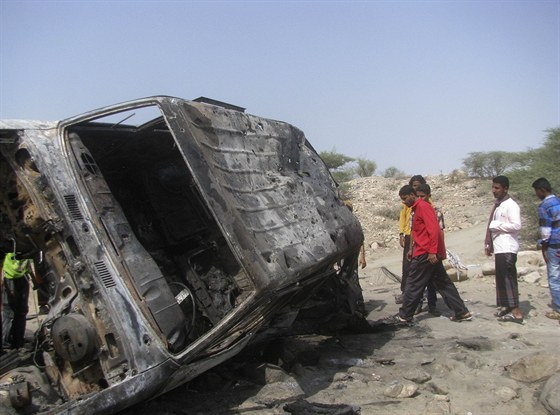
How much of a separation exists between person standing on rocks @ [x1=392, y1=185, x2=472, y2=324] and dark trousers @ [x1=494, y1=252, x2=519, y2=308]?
0.42 metres

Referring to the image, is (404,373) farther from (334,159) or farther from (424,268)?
(334,159)

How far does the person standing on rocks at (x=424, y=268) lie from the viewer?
5.81 m

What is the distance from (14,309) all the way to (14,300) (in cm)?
10

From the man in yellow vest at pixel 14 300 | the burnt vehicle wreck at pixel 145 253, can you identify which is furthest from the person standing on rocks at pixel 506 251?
the man in yellow vest at pixel 14 300

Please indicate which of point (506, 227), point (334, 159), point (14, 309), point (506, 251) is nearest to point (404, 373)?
point (506, 251)

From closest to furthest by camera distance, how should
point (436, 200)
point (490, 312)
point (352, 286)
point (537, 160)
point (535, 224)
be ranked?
point (352, 286), point (490, 312), point (535, 224), point (537, 160), point (436, 200)

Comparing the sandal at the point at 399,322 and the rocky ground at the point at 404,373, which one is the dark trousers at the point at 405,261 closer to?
the rocky ground at the point at 404,373

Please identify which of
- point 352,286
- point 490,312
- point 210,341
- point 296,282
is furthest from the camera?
point 490,312

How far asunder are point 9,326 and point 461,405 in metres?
4.58

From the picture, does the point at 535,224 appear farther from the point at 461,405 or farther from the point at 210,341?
the point at 210,341

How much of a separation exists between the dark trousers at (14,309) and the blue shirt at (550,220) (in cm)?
573

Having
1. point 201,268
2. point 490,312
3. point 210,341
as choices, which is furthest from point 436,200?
point 210,341

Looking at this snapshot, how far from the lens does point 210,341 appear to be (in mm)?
3217

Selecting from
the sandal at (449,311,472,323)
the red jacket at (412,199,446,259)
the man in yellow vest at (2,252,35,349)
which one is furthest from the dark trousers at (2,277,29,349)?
the sandal at (449,311,472,323)
